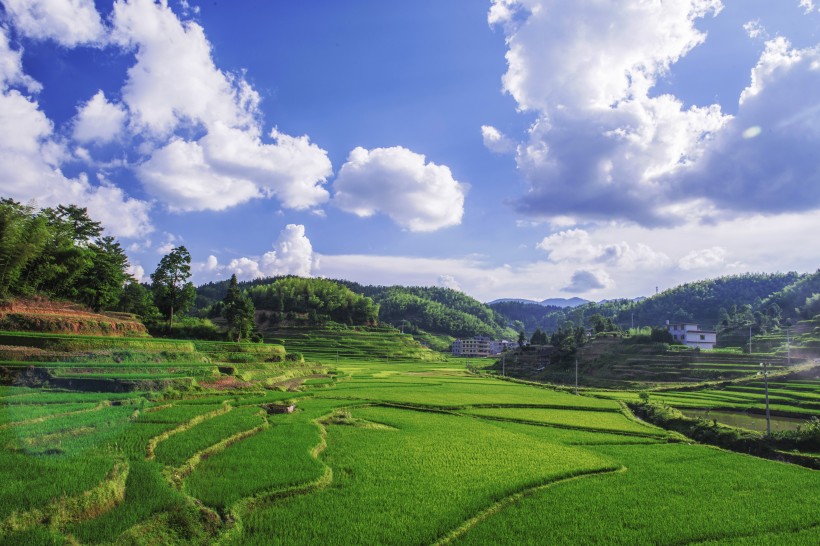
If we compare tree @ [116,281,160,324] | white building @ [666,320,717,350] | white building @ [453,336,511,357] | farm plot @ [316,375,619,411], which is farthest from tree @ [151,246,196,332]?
white building @ [453,336,511,357]

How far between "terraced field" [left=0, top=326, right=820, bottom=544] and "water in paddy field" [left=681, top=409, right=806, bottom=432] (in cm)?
1135

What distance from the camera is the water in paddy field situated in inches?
1103

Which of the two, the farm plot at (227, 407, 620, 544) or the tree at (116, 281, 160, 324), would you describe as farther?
the tree at (116, 281, 160, 324)

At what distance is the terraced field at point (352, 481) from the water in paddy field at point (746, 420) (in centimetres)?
1135

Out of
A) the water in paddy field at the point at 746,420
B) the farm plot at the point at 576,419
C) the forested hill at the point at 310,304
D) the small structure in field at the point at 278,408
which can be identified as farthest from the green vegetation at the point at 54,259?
the forested hill at the point at 310,304

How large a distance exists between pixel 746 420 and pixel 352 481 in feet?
101

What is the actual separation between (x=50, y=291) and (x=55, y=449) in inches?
1444

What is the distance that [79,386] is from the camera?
21.7 meters

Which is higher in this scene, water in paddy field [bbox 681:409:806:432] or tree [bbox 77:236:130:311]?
tree [bbox 77:236:130:311]

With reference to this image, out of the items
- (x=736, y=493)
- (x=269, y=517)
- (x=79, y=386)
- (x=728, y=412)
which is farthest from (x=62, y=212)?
(x=728, y=412)

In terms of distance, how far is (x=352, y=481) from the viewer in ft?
41.3

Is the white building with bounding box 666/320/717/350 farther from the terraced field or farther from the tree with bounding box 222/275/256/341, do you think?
the tree with bounding box 222/275/256/341

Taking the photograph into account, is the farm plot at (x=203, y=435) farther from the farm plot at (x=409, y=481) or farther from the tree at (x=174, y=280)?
the tree at (x=174, y=280)

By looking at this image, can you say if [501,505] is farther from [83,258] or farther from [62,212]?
[62,212]
